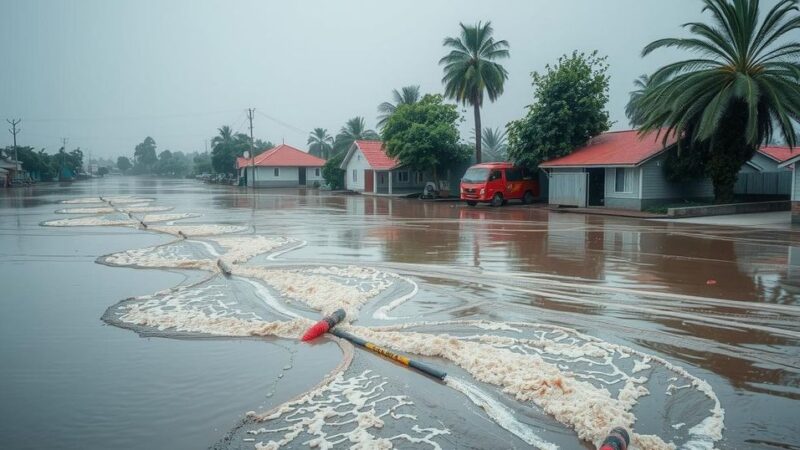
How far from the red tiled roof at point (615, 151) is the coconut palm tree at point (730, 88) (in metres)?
1.82

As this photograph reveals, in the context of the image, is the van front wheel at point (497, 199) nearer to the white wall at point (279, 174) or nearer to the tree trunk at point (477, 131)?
the tree trunk at point (477, 131)

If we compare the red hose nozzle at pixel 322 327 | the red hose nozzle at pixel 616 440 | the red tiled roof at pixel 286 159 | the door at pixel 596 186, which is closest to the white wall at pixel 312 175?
the red tiled roof at pixel 286 159

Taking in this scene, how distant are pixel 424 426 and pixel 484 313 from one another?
3.75 m

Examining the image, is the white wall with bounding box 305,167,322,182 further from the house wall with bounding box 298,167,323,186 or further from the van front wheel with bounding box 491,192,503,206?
the van front wheel with bounding box 491,192,503,206

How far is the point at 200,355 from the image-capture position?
22.8 feet

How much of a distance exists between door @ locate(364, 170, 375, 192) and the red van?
53.2 ft

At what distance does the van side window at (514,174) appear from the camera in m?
32.5

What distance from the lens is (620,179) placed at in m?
28.4

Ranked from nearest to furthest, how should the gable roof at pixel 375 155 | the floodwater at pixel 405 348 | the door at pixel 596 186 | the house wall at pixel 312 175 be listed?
the floodwater at pixel 405 348 < the door at pixel 596 186 < the gable roof at pixel 375 155 < the house wall at pixel 312 175

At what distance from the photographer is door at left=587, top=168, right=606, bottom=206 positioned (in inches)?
1191

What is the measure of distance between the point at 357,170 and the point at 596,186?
24790mm

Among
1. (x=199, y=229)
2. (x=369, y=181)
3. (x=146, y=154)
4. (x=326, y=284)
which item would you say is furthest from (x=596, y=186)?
(x=146, y=154)

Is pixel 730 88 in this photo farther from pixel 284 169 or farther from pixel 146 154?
pixel 146 154

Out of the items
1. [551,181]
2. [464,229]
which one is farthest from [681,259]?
[551,181]
